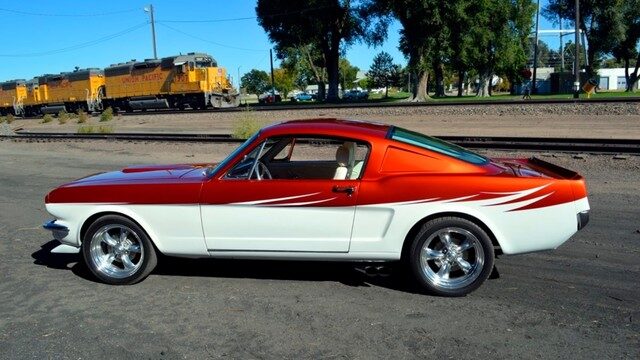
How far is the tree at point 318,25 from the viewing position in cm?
5150

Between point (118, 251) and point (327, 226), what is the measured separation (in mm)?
1968

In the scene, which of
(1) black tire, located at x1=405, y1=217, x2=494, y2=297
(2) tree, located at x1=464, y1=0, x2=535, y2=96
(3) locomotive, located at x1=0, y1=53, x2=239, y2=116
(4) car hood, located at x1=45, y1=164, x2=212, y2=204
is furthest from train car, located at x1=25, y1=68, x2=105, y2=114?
(1) black tire, located at x1=405, y1=217, x2=494, y2=297

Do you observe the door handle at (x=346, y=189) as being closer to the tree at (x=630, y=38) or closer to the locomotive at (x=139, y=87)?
the locomotive at (x=139, y=87)

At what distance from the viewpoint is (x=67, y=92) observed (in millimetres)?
47406

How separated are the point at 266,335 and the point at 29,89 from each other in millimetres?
54334

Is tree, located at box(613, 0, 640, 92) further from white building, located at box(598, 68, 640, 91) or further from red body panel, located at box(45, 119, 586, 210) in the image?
red body panel, located at box(45, 119, 586, 210)

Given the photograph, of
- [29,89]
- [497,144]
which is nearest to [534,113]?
[497,144]

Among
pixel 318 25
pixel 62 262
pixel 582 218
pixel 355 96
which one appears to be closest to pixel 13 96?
pixel 318 25

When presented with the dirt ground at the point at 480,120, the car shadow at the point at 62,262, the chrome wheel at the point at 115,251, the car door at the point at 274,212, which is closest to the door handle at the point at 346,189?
the car door at the point at 274,212

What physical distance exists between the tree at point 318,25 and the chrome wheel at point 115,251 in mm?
47980

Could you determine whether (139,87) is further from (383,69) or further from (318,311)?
(383,69)

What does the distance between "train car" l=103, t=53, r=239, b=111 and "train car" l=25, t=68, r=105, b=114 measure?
1.27 meters

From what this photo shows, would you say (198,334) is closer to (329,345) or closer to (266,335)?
(266,335)

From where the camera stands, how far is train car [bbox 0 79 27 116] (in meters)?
52.1
